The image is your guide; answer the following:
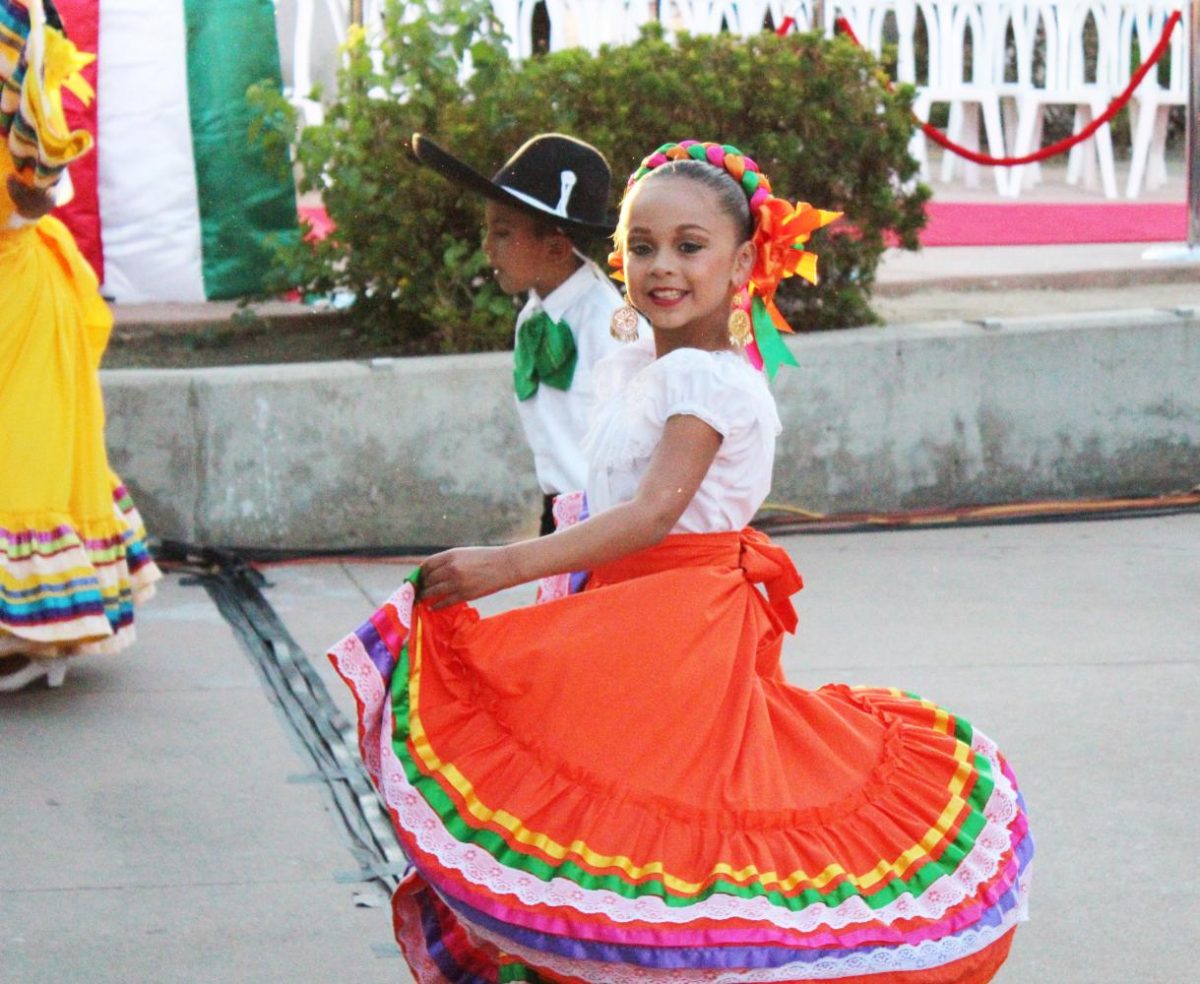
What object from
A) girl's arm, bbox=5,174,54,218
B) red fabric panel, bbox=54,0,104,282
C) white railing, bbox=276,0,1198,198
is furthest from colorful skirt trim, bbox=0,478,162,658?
white railing, bbox=276,0,1198,198

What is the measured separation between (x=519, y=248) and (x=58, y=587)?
157cm

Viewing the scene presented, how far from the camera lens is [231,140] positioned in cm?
890

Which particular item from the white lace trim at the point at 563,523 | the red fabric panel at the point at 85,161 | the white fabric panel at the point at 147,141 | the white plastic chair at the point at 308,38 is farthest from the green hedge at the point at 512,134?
the white lace trim at the point at 563,523

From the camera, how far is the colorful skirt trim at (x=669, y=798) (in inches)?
111

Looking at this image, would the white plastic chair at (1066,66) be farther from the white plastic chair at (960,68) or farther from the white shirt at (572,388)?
the white shirt at (572,388)

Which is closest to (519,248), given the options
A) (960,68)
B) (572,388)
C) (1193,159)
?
(572,388)

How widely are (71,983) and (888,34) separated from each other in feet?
58.1

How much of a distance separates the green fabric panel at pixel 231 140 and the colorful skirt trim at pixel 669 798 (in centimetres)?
606

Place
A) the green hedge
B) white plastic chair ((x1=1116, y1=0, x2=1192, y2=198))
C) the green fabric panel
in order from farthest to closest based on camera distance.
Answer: white plastic chair ((x1=1116, y1=0, x2=1192, y2=198)), the green fabric panel, the green hedge

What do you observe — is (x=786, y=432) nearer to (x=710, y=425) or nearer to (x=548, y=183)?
(x=548, y=183)

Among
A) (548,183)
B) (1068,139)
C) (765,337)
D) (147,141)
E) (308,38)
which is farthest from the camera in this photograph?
(1068,139)

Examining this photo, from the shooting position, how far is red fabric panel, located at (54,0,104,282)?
8.76 m

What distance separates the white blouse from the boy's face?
1360 mm

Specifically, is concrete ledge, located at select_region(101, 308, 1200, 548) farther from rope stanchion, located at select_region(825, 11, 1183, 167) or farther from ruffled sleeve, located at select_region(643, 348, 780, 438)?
rope stanchion, located at select_region(825, 11, 1183, 167)
